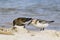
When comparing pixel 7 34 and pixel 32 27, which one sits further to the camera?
pixel 32 27

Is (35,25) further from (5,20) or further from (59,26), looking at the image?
(5,20)

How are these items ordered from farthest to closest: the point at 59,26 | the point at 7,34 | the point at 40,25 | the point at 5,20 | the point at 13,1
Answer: the point at 13,1
the point at 5,20
the point at 59,26
the point at 40,25
the point at 7,34

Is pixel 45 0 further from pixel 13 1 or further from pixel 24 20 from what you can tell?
pixel 24 20

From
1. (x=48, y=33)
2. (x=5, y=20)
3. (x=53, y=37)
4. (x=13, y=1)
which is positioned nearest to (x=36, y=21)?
(x=48, y=33)

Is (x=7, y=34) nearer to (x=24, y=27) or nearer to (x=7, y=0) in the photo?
(x=24, y=27)

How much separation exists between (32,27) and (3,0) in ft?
30.4

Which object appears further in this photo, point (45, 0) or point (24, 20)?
point (45, 0)

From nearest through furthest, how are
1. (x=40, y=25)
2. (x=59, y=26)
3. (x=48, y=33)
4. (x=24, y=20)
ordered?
(x=48, y=33) → (x=40, y=25) → (x=24, y=20) → (x=59, y=26)

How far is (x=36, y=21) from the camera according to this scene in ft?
27.2

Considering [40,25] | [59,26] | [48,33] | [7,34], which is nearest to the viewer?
[7,34]

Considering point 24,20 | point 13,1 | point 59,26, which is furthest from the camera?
point 13,1

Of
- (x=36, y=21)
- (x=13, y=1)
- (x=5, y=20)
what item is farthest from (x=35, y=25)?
(x=13, y=1)

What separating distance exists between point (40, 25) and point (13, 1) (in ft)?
31.7

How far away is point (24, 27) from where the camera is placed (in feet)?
28.2
